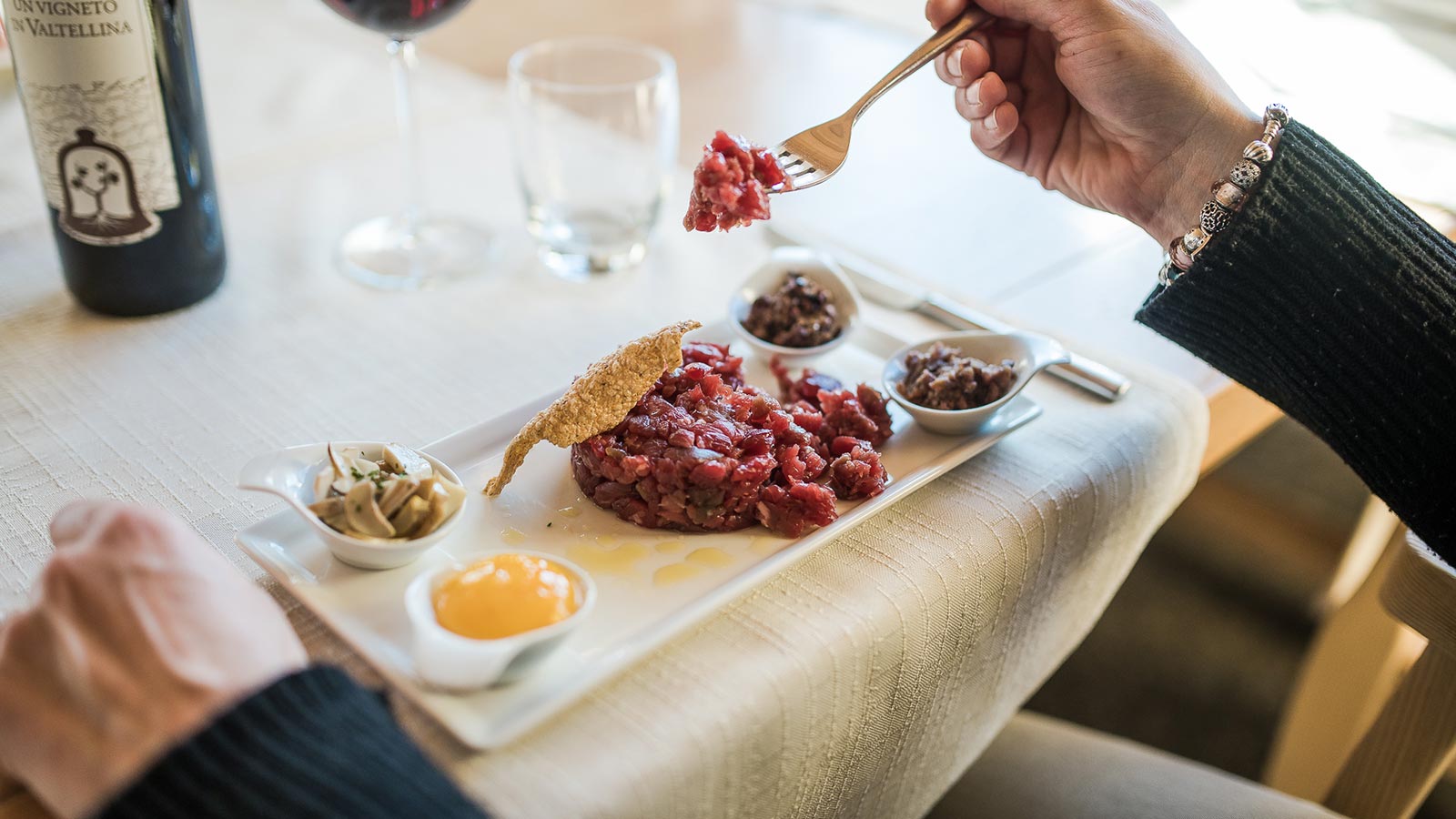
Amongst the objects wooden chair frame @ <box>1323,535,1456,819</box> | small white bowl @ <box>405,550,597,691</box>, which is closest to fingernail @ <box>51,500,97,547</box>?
small white bowl @ <box>405,550,597,691</box>

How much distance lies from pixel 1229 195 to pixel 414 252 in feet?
3.18

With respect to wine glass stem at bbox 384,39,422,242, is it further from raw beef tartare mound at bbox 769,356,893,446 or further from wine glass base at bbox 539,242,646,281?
raw beef tartare mound at bbox 769,356,893,446

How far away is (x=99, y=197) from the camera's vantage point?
1.13m

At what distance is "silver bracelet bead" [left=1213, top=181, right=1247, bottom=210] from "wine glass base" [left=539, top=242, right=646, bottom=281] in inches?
27.8

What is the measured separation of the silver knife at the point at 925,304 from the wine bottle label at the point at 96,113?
0.74 m

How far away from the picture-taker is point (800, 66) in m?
2.09

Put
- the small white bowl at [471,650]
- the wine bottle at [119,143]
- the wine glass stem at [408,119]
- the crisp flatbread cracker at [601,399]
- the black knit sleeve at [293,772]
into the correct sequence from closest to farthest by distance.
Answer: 1. the black knit sleeve at [293,772]
2. the small white bowl at [471,650]
3. the crisp flatbread cracker at [601,399]
4. the wine bottle at [119,143]
5. the wine glass stem at [408,119]

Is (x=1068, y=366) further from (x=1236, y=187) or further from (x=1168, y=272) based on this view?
(x=1236, y=187)

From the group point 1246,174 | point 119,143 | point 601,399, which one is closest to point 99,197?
point 119,143

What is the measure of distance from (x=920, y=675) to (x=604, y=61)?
94cm

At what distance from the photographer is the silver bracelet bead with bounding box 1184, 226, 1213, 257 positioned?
1.09 m

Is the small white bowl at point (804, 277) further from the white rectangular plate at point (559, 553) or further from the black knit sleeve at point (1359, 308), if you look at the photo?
the black knit sleeve at point (1359, 308)

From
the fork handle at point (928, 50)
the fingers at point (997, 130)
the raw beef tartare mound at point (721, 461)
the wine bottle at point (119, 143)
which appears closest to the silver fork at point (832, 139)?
the fork handle at point (928, 50)

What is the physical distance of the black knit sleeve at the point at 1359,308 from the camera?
1.04 m
